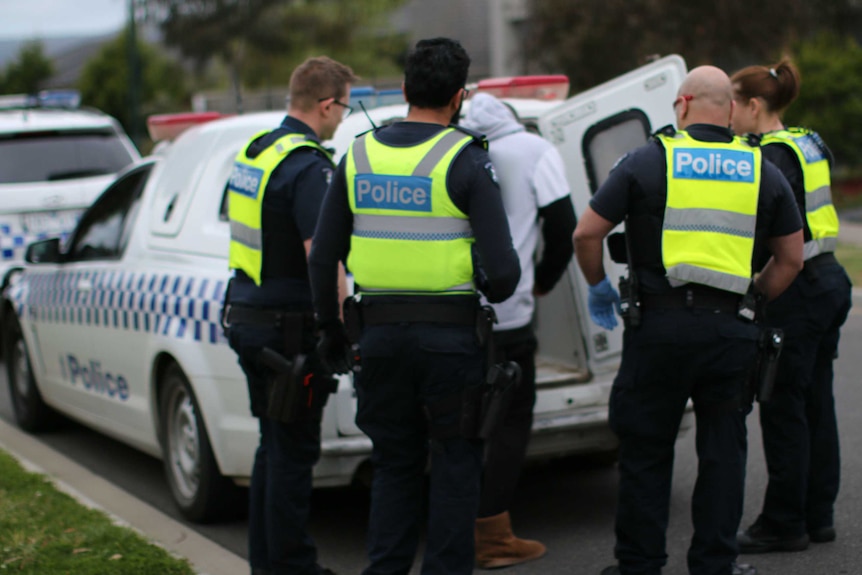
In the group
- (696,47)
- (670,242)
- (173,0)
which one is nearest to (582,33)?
(696,47)

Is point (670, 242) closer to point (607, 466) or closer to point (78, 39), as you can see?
point (607, 466)

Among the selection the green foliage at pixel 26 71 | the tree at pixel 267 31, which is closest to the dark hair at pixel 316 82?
the tree at pixel 267 31

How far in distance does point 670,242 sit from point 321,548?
2020 mm

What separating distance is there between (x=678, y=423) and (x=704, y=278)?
51 cm

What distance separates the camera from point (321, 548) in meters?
5.14

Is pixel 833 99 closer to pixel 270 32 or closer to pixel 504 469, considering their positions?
pixel 504 469

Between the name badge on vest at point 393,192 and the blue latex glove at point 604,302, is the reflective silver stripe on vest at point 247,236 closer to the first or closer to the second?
the name badge on vest at point 393,192

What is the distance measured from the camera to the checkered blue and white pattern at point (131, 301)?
202 inches

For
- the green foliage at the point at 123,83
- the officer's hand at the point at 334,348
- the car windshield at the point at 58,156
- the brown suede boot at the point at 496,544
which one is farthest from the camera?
the green foliage at the point at 123,83

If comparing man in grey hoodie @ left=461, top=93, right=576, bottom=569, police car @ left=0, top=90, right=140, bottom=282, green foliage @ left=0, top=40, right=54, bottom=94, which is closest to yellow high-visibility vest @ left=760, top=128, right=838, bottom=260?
man in grey hoodie @ left=461, top=93, right=576, bottom=569

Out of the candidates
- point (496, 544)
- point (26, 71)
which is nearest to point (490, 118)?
point (496, 544)

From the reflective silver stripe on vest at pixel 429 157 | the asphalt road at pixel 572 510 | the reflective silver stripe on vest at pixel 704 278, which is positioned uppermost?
the reflective silver stripe on vest at pixel 429 157

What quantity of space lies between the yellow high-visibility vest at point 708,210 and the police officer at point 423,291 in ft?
2.02

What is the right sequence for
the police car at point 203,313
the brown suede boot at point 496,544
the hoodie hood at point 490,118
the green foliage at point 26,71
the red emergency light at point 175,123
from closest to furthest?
the hoodie hood at point 490,118, the brown suede boot at point 496,544, the police car at point 203,313, the red emergency light at point 175,123, the green foliage at point 26,71
